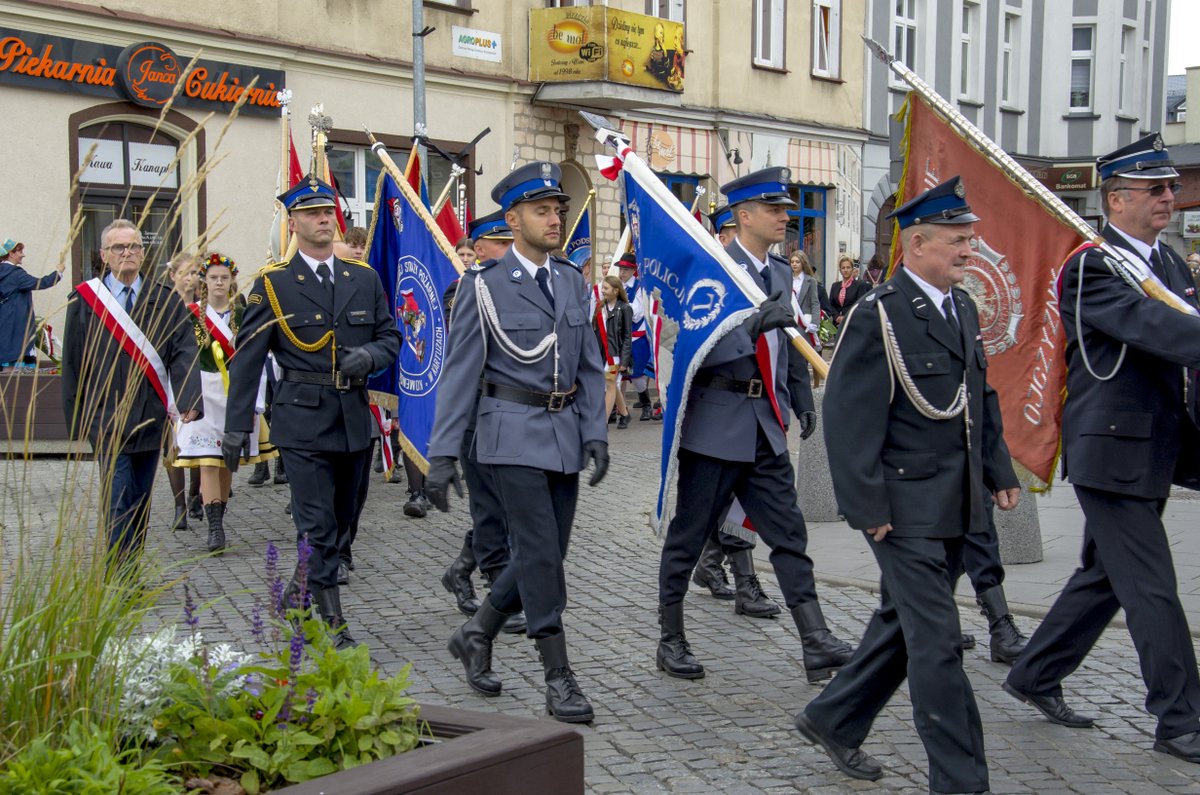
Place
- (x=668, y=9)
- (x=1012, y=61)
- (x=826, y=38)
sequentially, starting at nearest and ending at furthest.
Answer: (x=668, y=9), (x=826, y=38), (x=1012, y=61)

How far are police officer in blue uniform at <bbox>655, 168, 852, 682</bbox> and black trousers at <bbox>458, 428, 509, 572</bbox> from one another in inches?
35.3

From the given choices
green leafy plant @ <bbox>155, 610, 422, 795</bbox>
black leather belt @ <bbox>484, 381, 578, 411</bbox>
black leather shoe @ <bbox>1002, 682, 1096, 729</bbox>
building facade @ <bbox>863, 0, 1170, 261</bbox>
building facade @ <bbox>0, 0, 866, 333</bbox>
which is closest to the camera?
green leafy plant @ <bbox>155, 610, 422, 795</bbox>

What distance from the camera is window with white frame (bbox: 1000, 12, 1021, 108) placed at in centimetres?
3891

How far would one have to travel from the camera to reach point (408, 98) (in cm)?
2244

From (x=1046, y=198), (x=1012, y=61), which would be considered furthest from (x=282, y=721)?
(x=1012, y=61)

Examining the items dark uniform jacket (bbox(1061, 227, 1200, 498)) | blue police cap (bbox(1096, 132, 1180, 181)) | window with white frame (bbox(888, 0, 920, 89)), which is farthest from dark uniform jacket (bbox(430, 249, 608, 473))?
window with white frame (bbox(888, 0, 920, 89))

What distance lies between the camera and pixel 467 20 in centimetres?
2342

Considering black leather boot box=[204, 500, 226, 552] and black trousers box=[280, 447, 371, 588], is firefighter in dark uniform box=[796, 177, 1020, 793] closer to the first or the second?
black trousers box=[280, 447, 371, 588]

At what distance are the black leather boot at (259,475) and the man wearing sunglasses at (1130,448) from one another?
27.7 ft

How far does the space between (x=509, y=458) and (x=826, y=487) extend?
16.8ft

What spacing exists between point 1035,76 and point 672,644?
36442 millimetres

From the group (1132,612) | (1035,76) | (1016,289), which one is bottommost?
(1132,612)

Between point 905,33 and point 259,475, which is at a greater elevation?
point 905,33

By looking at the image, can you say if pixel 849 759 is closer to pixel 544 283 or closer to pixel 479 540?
pixel 544 283
